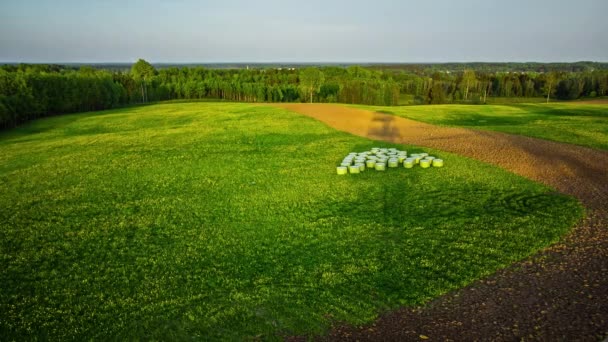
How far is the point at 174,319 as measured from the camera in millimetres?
9141

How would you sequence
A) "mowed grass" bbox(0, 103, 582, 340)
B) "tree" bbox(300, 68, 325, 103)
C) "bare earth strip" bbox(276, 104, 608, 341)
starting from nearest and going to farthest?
"bare earth strip" bbox(276, 104, 608, 341)
"mowed grass" bbox(0, 103, 582, 340)
"tree" bbox(300, 68, 325, 103)

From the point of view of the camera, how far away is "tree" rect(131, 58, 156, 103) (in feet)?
318

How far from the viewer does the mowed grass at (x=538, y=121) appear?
87.8 feet

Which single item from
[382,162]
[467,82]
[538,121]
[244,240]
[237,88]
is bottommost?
[244,240]

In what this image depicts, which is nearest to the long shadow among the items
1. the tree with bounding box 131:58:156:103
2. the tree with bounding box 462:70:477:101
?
the tree with bounding box 131:58:156:103

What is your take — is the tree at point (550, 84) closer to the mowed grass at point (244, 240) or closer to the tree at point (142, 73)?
the mowed grass at point (244, 240)

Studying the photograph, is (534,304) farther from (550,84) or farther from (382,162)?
(550,84)

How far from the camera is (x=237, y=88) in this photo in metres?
106

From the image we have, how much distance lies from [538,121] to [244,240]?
103ft

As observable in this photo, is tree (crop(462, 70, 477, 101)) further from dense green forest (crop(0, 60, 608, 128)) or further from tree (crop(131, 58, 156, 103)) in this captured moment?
tree (crop(131, 58, 156, 103))

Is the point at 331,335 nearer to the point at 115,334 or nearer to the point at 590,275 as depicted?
the point at 115,334

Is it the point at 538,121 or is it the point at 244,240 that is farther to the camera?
the point at 538,121

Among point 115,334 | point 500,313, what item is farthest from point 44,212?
point 500,313

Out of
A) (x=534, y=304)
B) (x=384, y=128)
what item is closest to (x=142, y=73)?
(x=384, y=128)
